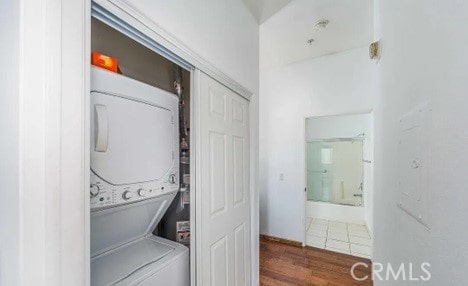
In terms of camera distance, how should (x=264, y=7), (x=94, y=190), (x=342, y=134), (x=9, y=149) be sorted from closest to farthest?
(x=9, y=149) < (x=94, y=190) < (x=264, y=7) < (x=342, y=134)

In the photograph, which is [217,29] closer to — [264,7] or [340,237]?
[264,7]

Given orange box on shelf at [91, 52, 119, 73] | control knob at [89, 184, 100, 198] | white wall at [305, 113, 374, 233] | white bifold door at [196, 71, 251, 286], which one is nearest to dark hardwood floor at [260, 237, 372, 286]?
white bifold door at [196, 71, 251, 286]

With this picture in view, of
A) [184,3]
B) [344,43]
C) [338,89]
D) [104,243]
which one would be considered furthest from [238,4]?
[104,243]

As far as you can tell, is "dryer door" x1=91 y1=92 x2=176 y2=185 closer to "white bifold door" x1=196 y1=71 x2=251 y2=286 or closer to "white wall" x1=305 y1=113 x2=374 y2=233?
"white bifold door" x1=196 y1=71 x2=251 y2=286

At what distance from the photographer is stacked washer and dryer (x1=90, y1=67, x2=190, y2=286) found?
91cm

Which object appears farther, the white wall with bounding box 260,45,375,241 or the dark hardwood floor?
the white wall with bounding box 260,45,375,241

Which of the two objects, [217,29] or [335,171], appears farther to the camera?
[335,171]

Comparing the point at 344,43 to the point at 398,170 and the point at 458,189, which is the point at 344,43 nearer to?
the point at 398,170

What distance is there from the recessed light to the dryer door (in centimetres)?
193

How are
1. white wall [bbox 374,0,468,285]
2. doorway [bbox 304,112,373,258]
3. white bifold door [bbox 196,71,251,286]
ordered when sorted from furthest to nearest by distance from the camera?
doorway [bbox 304,112,373,258] → white bifold door [bbox 196,71,251,286] → white wall [bbox 374,0,468,285]

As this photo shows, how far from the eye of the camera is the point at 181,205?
1477 mm

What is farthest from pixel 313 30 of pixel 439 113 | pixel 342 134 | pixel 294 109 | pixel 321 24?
pixel 342 134

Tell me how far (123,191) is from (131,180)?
63 mm

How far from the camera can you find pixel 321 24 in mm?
2238
